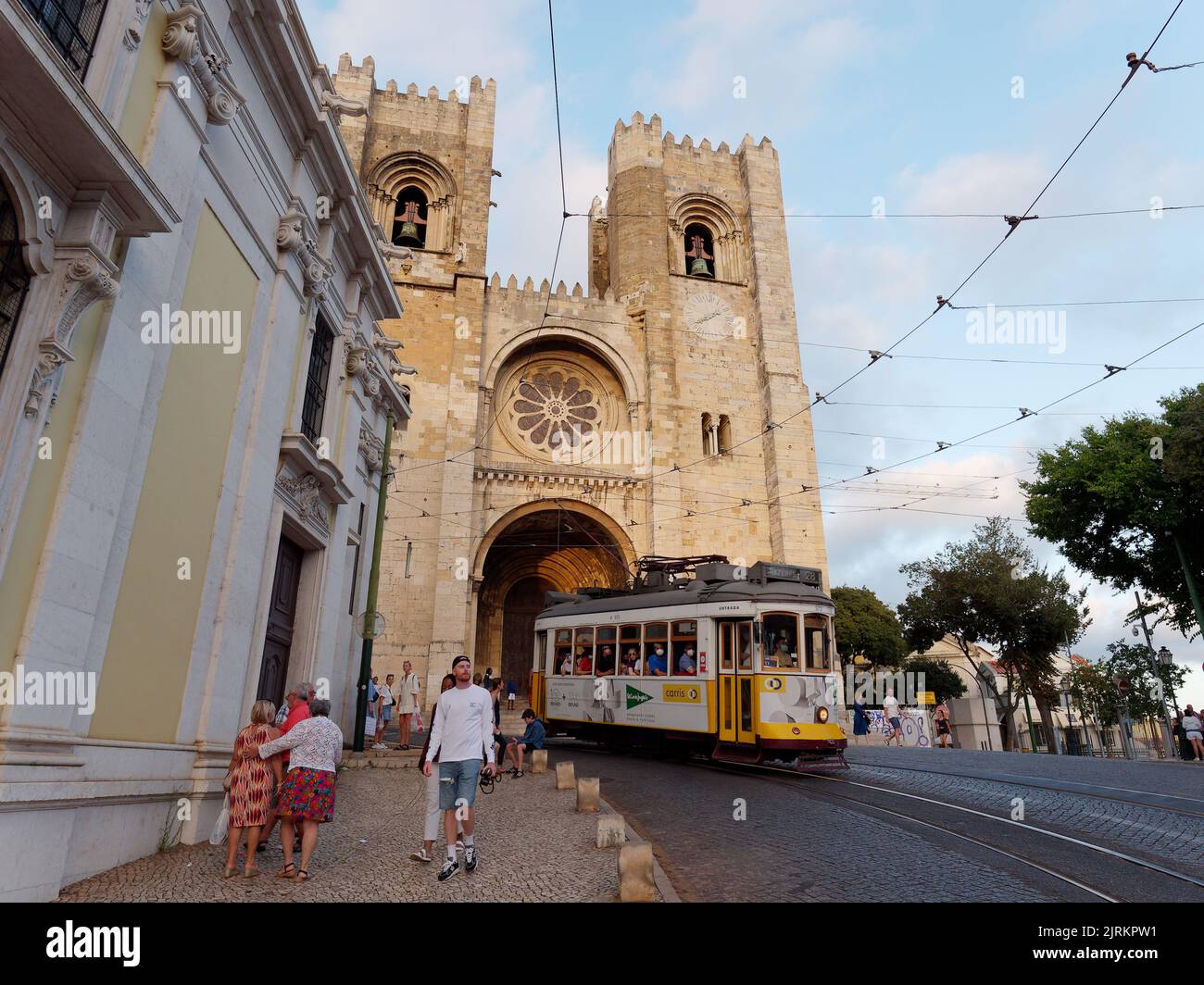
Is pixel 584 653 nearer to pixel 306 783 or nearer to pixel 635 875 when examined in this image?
pixel 306 783

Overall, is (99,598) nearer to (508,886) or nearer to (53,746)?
(53,746)

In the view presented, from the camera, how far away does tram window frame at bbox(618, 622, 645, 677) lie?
13.1m

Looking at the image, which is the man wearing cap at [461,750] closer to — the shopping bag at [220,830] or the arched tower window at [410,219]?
the shopping bag at [220,830]

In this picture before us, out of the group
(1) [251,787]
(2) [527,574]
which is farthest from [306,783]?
(2) [527,574]

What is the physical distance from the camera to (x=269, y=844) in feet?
21.4

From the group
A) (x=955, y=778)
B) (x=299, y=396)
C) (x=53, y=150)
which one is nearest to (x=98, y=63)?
(x=53, y=150)

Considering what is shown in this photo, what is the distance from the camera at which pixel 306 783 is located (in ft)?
17.4

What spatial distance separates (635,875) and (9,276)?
521cm

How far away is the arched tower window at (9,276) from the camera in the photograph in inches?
177

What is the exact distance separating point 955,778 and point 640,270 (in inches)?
896

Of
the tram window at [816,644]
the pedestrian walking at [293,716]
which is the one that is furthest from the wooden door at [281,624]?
the tram window at [816,644]

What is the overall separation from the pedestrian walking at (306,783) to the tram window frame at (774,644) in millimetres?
7051

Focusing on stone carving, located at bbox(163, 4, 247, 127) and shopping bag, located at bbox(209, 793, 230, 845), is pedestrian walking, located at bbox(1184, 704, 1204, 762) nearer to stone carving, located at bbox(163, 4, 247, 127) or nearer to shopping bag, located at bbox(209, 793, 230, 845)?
shopping bag, located at bbox(209, 793, 230, 845)

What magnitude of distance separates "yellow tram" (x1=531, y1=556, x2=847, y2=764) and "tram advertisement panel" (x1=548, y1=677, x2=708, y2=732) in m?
0.02
